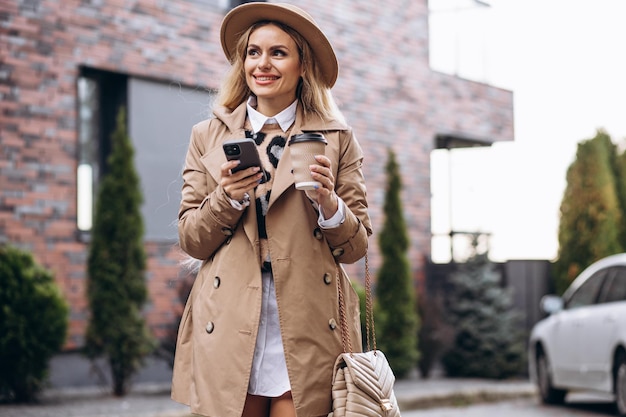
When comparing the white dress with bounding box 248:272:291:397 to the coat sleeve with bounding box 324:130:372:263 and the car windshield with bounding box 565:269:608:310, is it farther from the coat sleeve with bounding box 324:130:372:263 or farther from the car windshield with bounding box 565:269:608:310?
the car windshield with bounding box 565:269:608:310

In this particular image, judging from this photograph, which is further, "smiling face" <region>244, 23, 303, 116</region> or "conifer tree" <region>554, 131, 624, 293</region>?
"conifer tree" <region>554, 131, 624, 293</region>

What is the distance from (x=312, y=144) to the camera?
3.06 m

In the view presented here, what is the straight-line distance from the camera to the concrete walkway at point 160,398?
8781 mm

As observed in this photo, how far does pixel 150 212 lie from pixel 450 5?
818cm

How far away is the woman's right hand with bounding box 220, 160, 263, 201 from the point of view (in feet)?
10.2

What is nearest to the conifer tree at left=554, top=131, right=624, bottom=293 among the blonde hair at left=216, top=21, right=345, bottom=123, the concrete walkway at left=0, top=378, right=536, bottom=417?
the concrete walkway at left=0, top=378, right=536, bottom=417

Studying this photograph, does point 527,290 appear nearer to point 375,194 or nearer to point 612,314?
point 375,194

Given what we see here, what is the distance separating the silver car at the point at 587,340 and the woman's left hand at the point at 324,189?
736 centimetres

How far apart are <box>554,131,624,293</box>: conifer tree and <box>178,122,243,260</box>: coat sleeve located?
15.0m

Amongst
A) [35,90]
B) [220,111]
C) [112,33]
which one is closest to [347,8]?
[112,33]

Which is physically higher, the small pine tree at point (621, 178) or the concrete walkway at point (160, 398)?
the small pine tree at point (621, 178)

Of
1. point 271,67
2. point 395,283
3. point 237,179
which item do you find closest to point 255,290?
point 237,179

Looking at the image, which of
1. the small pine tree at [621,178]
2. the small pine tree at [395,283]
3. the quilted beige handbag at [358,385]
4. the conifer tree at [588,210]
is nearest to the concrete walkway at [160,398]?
the small pine tree at [395,283]

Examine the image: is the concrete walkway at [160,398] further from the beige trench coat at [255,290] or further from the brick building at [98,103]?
the beige trench coat at [255,290]
